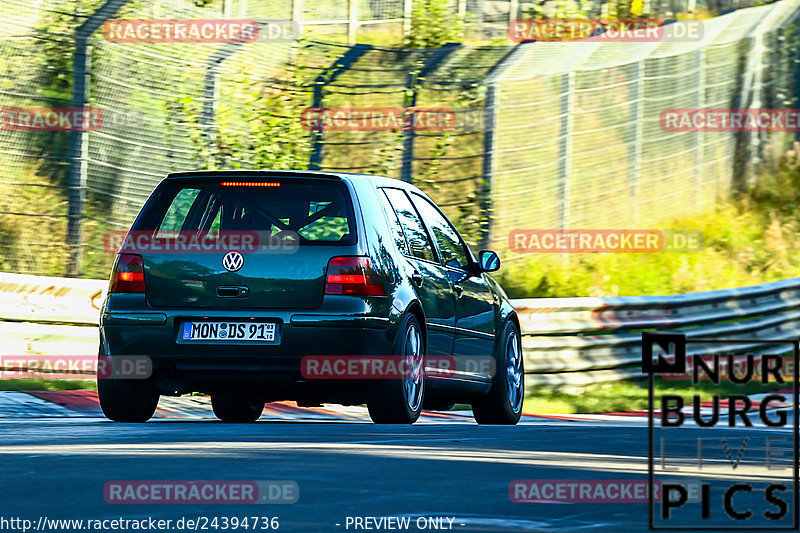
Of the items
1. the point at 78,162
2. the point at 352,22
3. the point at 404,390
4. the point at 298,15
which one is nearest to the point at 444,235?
the point at 404,390

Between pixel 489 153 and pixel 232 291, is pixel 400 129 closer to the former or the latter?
pixel 489 153

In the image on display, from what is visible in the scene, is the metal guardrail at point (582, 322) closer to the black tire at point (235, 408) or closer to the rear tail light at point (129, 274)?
the black tire at point (235, 408)

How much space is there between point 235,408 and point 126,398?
6.67 feet

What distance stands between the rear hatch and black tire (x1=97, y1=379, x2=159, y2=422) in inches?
23.8

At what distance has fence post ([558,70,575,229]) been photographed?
63.1 ft

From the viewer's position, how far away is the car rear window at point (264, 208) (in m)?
9.27

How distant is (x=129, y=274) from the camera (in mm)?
9219

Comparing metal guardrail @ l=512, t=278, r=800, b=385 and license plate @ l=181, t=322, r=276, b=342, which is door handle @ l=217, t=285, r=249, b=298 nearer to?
license plate @ l=181, t=322, r=276, b=342

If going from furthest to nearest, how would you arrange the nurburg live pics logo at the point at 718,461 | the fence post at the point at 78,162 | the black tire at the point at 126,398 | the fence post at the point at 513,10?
the fence post at the point at 513,10 < the fence post at the point at 78,162 < the black tire at the point at 126,398 < the nurburg live pics logo at the point at 718,461

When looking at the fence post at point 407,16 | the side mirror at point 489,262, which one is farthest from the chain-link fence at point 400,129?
the side mirror at point 489,262

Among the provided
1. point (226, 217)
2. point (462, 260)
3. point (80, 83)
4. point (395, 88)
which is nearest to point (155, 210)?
point (226, 217)

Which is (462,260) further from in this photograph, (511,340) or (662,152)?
(662,152)

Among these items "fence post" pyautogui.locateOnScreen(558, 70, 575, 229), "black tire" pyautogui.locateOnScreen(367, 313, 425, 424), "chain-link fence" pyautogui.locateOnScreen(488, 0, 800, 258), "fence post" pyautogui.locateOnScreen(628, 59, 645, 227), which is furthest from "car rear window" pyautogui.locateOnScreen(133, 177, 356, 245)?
"fence post" pyautogui.locateOnScreen(628, 59, 645, 227)

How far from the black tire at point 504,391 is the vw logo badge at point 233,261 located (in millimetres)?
2548
